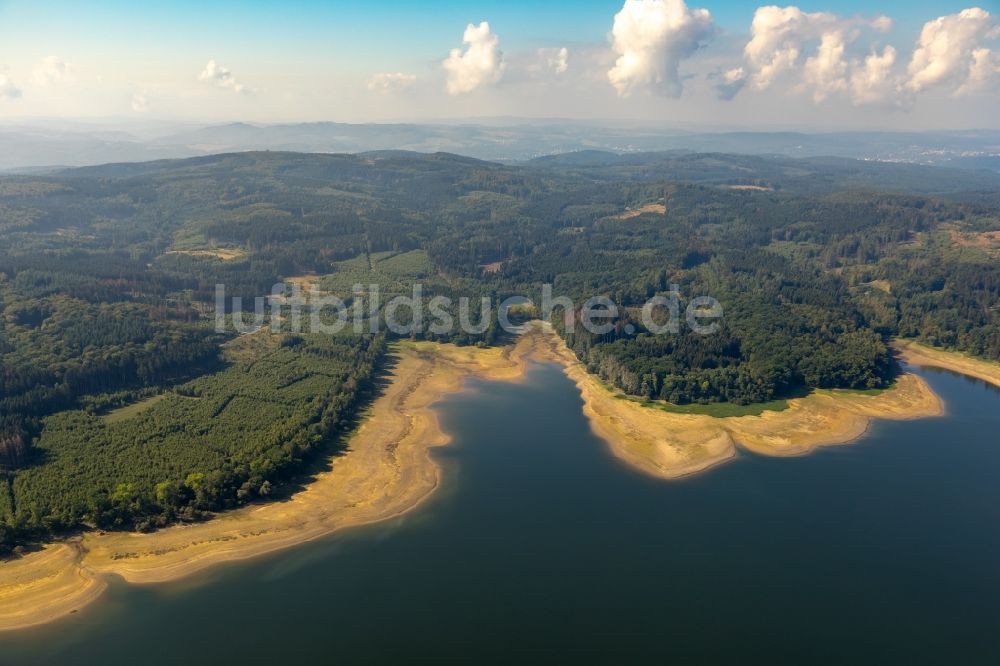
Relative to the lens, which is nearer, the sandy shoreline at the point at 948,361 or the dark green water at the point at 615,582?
the dark green water at the point at 615,582

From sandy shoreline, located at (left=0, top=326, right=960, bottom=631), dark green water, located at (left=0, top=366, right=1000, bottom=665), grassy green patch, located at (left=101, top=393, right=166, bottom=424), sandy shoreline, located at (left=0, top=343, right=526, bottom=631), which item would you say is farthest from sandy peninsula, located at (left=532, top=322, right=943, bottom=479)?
grassy green patch, located at (left=101, top=393, right=166, bottom=424)

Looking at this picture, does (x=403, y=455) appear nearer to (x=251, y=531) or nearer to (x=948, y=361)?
(x=251, y=531)

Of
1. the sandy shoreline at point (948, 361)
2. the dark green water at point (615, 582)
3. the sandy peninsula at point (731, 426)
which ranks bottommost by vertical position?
the dark green water at point (615, 582)

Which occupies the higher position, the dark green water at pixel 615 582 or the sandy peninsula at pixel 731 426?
the sandy peninsula at pixel 731 426

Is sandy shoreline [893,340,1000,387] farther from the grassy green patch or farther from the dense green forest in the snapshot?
the grassy green patch

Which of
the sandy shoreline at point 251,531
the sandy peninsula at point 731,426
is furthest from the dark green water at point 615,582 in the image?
the sandy peninsula at point 731,426

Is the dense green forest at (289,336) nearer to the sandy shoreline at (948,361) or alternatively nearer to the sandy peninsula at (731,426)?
the sandy shoreline at (948,361)

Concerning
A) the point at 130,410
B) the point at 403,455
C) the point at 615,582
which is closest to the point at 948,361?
the point at 615,582
